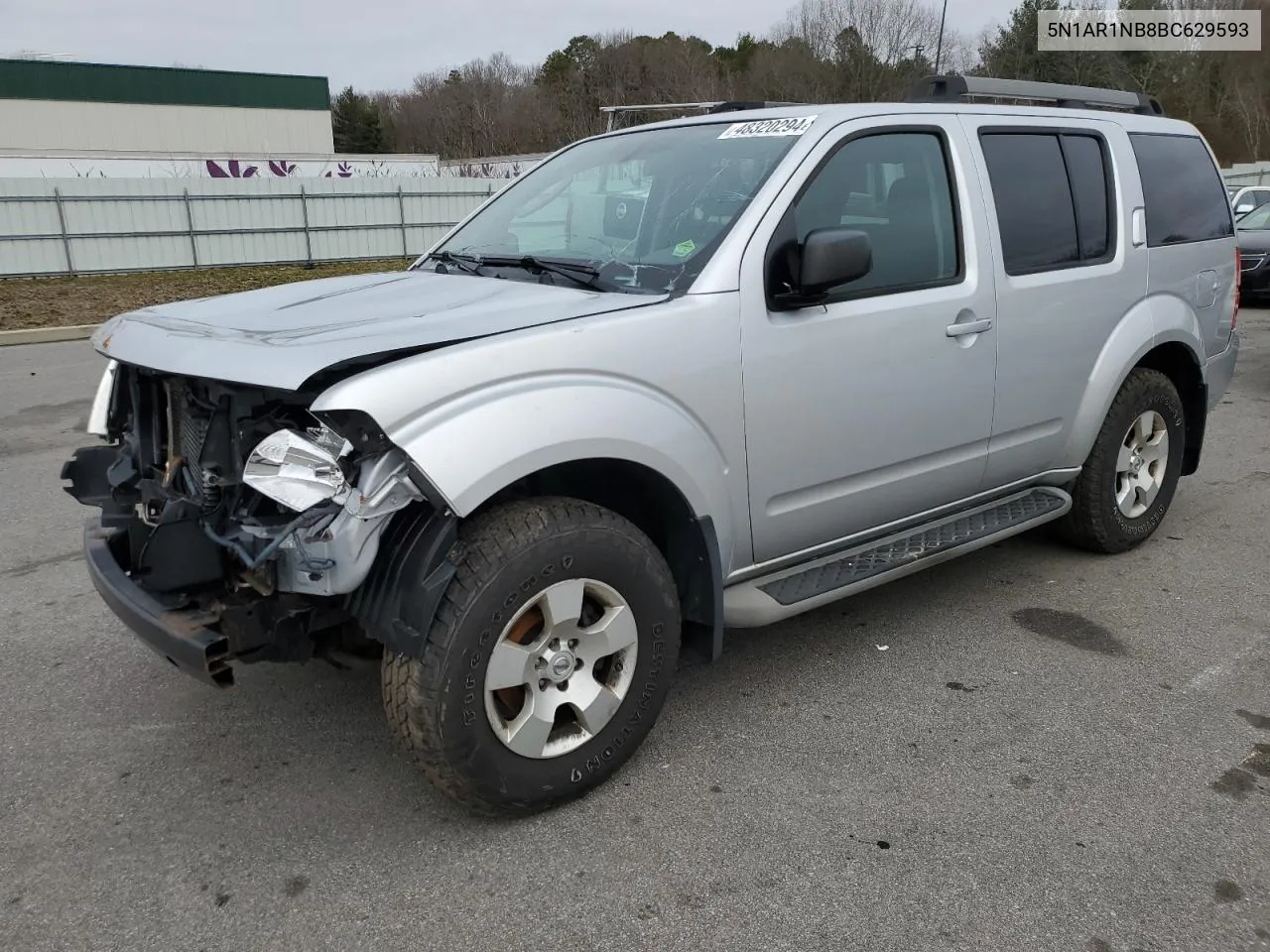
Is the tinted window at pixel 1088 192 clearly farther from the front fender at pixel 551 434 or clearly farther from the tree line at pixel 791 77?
the tree line at pixel 791 77

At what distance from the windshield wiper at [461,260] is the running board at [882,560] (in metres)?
1.47

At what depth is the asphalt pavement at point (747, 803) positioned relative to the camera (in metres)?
2.47

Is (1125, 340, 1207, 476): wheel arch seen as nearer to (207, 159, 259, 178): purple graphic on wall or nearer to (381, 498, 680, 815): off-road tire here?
(381, 498, 680, 815): off-road tire

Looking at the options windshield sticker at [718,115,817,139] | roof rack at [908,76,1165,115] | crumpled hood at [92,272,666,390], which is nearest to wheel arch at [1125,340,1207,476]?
roof rack at [908,76,1165,115]

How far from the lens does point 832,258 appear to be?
3.03m

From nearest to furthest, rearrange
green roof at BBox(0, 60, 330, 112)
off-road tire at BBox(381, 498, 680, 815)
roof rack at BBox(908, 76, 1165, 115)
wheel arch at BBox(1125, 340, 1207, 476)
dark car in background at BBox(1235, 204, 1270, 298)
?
1. off-road tire at BBox(381, 498, 680, 815)
2. roof rack at BBox(908, 76, 1165, 115)
3. wheel arch at BBox(1125, 340, 1207, 476)
4. dark car in background at BBox(1235, 204, 1270, 298)
5. green roof at BBox(0, 60, 330, 112)

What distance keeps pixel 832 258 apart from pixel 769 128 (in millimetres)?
751

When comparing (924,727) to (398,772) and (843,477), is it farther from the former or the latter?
(398,772)

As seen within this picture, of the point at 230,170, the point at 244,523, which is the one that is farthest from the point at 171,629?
the point at 230,170

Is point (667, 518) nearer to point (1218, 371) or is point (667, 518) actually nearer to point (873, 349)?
point (873, 349)

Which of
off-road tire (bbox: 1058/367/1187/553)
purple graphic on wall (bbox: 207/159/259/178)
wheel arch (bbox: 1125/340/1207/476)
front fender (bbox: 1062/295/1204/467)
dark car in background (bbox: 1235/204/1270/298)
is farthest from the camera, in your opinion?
purple graphic on wall (bbox: 207/159/259/178)

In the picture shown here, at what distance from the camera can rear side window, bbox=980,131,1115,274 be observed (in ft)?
13.0

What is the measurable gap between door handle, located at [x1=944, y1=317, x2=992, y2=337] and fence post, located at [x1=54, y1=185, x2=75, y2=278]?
20.6 m

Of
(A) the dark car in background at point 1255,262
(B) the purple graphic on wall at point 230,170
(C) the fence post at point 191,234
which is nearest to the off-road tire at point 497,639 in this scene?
(A) the dark car in background at point 1255,262
